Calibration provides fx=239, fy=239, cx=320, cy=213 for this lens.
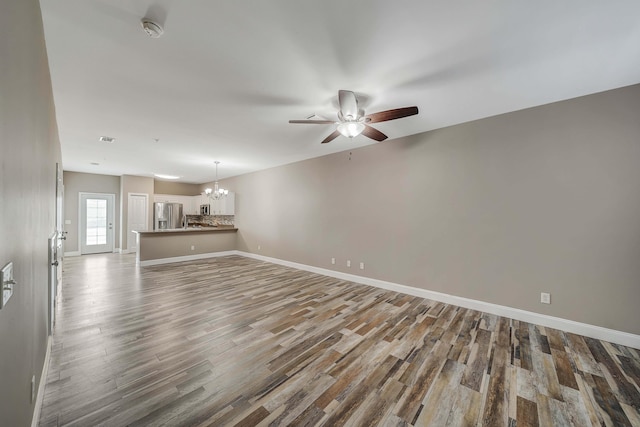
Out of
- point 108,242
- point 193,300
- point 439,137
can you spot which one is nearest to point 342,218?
point 439,137

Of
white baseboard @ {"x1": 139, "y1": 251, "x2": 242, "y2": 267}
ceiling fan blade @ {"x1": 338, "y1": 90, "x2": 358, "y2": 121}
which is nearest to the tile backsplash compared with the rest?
white baseboard @ {"x1": 139, "y1": 251, "x2": 242, "y2": 267}

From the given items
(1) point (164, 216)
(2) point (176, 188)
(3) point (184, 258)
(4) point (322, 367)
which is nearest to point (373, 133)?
(4) point (322, 367)

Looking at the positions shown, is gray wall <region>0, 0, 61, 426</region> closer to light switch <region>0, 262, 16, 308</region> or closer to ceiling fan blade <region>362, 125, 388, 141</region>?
light switch <region>0, 262, 16, 308</region>

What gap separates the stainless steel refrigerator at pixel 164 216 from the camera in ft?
28.5

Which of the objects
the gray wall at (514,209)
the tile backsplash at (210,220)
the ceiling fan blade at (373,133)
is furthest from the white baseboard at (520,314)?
the tile backsplash at (210,220)

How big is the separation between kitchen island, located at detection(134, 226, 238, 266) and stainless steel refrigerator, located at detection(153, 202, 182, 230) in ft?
7.41

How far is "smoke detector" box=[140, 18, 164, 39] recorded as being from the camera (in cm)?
169

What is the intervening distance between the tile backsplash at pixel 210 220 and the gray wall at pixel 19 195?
718 cm

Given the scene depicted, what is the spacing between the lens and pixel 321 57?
6.92 feet

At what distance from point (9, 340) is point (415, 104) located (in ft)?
12.2

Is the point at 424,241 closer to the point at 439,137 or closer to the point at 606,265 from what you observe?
the point at 439,137

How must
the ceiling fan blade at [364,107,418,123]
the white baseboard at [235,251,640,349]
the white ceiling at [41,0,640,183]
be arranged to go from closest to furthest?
1. the white ceiling at [41,0,640,183]
2. the ceiling fan blade at [364,107,418,123]
3. the white baseboard at [235,251,640,349]

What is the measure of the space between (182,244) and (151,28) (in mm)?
6097

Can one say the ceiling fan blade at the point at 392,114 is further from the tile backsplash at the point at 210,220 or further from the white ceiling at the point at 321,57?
the tile backsplash at the point at 210,220
